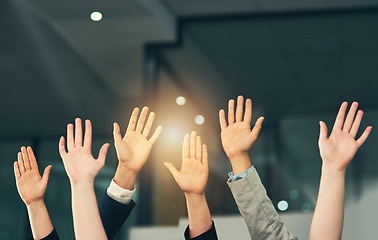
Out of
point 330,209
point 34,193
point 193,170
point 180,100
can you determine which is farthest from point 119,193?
point 180,100

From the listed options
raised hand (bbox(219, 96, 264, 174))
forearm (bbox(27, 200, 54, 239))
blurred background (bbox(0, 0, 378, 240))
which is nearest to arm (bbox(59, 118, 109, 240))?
forearm (bbox(27, 200, 54, 239))

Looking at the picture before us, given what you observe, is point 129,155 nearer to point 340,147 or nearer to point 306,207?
point 340,147

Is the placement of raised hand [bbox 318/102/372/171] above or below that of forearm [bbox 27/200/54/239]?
above

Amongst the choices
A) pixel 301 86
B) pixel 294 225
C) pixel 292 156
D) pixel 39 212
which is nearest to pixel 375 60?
pixel 301 86

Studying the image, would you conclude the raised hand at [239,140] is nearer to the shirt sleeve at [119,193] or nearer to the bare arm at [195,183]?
the bare arm at [195,183]

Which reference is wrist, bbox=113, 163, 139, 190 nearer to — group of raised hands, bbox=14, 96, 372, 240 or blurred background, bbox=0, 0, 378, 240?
group of raised hands, bbox=14, 96, 372, 240

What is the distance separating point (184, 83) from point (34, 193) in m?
1.79

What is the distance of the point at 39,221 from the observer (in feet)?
6.98

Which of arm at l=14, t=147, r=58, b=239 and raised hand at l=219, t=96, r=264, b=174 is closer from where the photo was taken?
raised hand at l=219, t=96, r=264, b=174

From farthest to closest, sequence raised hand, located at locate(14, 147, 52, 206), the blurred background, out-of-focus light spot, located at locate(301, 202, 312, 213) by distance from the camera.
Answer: the blurred background → out-of-focus light spot, located at locate(301, 202, 312, 213) → raised hand, located at locate(14, 147, 52, 206)

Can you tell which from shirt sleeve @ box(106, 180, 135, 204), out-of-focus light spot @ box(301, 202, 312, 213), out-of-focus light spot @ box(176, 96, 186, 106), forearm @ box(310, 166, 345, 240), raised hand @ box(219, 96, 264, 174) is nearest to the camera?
forearm @ box(310, 166, 345, 240)

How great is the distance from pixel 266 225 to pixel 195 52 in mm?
2224

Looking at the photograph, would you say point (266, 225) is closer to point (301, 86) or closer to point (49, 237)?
point (49, 237)

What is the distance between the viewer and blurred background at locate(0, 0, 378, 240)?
136 inches
